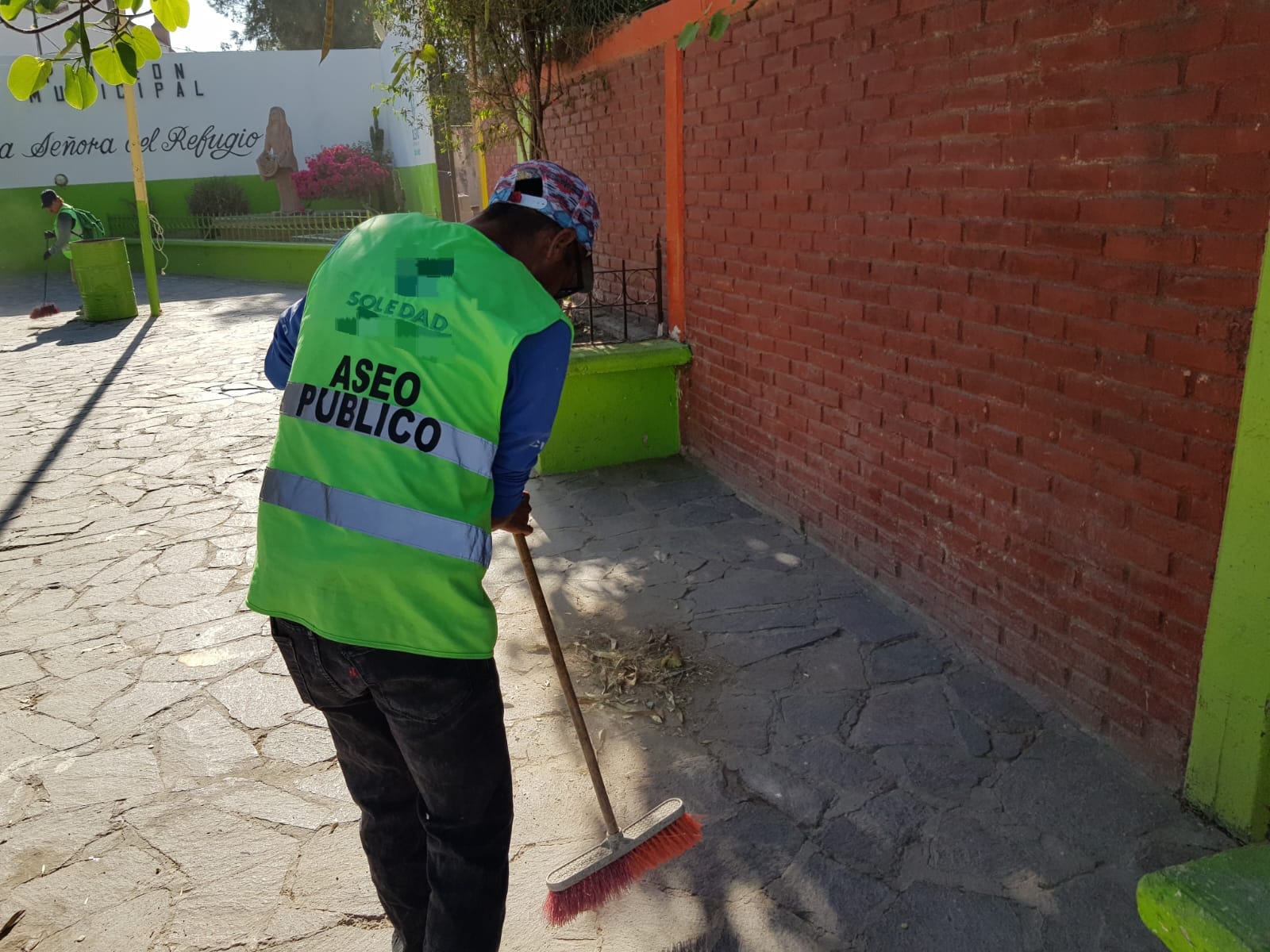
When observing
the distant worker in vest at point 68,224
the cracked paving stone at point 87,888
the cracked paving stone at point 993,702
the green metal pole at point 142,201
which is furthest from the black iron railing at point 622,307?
the distant worker in vest at point 68,224

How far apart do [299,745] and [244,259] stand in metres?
15.7

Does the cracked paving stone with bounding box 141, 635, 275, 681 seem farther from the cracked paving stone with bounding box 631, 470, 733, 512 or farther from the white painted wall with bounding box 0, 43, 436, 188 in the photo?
the white painted wall with bounding box 0, 43, 436, 188

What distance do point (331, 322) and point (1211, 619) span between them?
2.43m

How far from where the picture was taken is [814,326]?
4.76m

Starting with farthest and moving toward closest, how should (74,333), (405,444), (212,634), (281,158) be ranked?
(281,158)
(74,333)
(212,634)
(405,444)

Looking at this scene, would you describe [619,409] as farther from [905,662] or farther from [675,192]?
[905,662]

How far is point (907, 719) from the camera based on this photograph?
3453 millimetres

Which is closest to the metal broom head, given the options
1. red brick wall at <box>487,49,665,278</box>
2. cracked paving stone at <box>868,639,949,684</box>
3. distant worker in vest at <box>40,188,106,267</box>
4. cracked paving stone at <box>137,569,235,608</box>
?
cracked paving stone at <box>868,639,949,684</box>

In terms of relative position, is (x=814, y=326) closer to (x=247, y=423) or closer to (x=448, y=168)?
(x=247, y=423)

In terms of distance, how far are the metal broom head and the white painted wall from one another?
1669 centimetres

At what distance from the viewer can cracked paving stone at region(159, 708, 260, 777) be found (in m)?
3.37

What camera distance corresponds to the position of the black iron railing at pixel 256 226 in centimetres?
1686

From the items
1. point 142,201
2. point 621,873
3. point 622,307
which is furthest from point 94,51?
point 142,201

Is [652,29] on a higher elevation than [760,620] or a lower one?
higher
